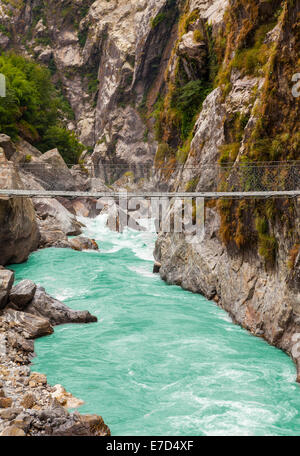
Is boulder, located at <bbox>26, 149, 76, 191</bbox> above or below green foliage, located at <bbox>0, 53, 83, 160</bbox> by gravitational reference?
below

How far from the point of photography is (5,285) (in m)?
10.5

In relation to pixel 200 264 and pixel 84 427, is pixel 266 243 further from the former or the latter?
pixel 84 427

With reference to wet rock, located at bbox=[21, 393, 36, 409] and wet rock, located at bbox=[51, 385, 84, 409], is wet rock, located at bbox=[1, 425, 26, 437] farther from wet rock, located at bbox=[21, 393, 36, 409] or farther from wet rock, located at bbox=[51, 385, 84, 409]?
wet rock, located at bbox=[51, 385, 84, 409]

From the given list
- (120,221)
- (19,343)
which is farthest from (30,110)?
(19,343)

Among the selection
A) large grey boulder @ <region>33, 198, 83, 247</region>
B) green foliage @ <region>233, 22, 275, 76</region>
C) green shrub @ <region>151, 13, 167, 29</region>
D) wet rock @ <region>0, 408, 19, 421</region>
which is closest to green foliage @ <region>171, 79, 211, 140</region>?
green foliage @ <region>233, 22, 275, 76</region>

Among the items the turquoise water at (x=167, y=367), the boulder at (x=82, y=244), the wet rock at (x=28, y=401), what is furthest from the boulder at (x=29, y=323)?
the boulder at (x=82, y=244)

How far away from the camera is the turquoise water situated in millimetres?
6551

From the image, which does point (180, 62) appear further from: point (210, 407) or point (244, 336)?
point (210, 407)

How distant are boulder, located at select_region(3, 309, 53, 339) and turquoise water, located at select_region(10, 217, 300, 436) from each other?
0.27 m

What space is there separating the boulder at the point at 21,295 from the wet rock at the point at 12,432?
5.56 meters

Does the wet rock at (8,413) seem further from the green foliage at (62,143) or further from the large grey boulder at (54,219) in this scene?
the green foliage at (62,143)

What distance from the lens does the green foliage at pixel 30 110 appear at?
26.9 metres

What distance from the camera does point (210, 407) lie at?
6828mm

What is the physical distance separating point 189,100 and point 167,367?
1426cm
